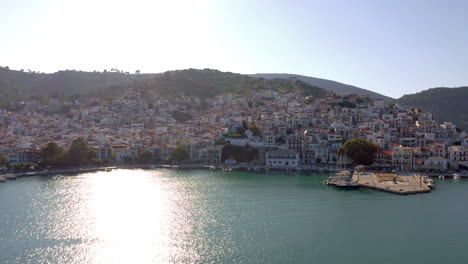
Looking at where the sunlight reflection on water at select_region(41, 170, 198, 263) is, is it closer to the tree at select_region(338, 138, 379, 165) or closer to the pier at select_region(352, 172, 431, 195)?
the pier at select_region(352, 172, 431, 195)

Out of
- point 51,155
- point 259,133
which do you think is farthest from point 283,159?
point 51,155

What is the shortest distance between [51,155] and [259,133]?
77.6ft

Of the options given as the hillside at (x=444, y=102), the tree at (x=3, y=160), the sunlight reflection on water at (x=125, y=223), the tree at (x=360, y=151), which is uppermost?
the hillside at (x=444, y=102)

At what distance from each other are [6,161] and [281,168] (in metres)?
27.3

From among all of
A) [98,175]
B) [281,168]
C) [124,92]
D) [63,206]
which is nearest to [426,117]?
[281,168]

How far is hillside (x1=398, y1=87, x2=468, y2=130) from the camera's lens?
7750 centimetres

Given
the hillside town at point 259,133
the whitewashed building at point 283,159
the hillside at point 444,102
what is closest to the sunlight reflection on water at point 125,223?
the whitewashed building at point 283,159

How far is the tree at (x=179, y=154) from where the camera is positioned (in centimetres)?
4466

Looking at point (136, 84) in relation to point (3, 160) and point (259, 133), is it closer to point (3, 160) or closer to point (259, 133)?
point (259, 133)

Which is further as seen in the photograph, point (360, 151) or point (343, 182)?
point (360, 151)

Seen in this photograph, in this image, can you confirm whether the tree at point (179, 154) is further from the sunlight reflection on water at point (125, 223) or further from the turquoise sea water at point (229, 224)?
the turquoise sea water at point (229, 224)

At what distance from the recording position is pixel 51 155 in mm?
41062

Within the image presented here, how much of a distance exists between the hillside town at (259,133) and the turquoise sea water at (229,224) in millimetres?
10621

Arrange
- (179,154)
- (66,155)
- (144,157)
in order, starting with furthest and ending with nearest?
1. (144,157)
2. (179,154)
3. (66,155)
